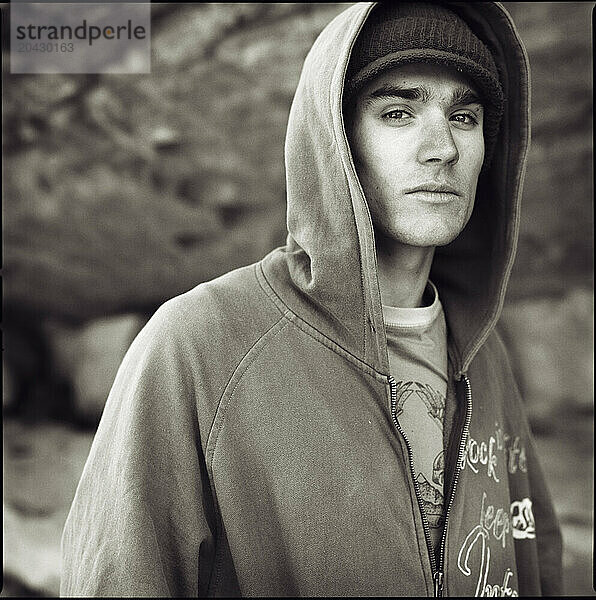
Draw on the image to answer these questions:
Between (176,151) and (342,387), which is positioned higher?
(176,151)

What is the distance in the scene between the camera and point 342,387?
95 centimetres

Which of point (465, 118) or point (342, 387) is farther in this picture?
point (465, 118)

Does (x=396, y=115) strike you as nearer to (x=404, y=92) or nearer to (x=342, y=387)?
(x=404, y=92)

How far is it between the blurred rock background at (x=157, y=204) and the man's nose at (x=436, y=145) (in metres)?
1.18

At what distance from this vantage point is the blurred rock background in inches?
79.6

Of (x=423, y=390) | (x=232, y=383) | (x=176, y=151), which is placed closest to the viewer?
(x=232, y=383)

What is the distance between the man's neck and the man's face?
0.05 m

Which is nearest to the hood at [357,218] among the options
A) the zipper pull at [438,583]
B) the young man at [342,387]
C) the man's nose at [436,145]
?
the young man at [342,387]

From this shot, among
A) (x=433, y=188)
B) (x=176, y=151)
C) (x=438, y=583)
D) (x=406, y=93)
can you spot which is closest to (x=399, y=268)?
(x=433, y=188)

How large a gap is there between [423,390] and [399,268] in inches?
7.2

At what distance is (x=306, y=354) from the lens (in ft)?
3.13

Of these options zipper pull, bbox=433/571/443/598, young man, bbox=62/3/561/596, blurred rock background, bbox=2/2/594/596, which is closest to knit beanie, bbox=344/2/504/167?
young man, bbox=62/3/561/596

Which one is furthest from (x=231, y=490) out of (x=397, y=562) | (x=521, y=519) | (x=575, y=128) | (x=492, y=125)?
(x=575, y=128)

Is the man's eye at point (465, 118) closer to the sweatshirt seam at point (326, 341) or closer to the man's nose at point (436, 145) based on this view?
the man's nose at point (436, 145)
